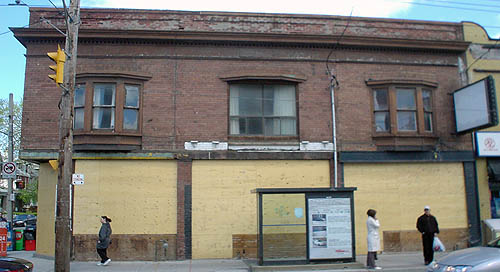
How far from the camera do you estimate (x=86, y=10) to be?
14.4m

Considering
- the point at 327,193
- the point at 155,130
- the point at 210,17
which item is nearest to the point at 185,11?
the point at 210,17

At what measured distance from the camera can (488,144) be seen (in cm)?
1540

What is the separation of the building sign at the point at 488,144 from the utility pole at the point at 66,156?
13.8 m

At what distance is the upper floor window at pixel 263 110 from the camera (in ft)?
48.0

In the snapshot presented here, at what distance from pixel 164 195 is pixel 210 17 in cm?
640

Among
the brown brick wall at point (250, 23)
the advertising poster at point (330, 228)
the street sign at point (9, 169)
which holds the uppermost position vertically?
the brown brick wall at point (250, 23)

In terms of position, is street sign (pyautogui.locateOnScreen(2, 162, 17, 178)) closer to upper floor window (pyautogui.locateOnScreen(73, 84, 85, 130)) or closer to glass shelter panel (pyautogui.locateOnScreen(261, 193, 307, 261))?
upper floor window (pyautogui.locateOnScreen(73, 84, 85, 130))

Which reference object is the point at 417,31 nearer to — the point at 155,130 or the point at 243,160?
the point at 243,160

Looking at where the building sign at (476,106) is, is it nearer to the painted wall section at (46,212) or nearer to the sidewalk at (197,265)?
the sidewalk at (197,265)

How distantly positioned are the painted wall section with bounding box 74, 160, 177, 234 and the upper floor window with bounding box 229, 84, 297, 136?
2998 mm

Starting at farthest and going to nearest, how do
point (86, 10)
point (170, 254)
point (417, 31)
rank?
point (417, 31) < point (86, 10) < point (170, 254)

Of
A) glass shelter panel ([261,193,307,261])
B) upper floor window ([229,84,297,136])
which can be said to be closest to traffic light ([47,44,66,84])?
upper floor window ([229,84,297,136])

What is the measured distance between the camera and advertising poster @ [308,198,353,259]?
11.8m

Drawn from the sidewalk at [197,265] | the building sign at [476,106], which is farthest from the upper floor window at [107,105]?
the building sign at [476,106]
